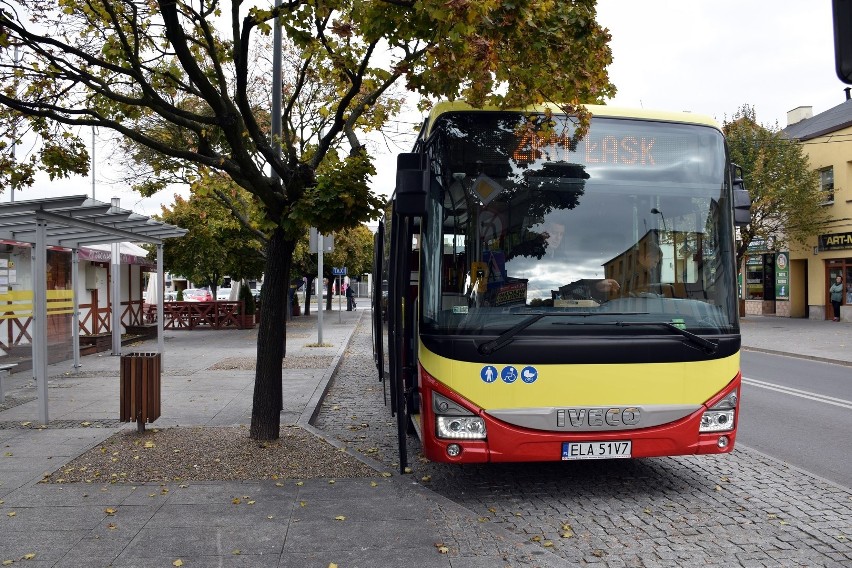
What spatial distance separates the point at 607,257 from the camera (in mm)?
5426

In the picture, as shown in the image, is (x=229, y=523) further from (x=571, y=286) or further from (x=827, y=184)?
(x=827, y=184)

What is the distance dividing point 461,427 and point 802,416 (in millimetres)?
6043

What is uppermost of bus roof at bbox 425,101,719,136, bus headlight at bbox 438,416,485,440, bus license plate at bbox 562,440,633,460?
bus roof at bbox 425,101,719,136

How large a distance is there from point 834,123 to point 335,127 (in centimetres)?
2800

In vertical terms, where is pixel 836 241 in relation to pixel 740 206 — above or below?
above

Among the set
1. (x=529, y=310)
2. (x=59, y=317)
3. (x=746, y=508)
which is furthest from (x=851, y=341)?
(x=59, y=317)

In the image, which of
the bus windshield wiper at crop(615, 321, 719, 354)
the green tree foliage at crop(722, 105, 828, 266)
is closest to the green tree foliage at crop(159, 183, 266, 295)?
the green tree foliage at crop(722, 105, 828, 266)

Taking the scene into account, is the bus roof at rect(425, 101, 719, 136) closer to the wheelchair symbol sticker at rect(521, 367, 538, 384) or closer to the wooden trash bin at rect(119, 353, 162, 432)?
the wheelchair symbol sticker at rect(521, 367, 538, 384)

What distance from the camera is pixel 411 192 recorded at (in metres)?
5.26

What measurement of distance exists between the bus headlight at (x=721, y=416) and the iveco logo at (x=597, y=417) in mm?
566

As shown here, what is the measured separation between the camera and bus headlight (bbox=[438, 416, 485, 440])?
533cm

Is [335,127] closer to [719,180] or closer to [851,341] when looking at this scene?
[719,180]

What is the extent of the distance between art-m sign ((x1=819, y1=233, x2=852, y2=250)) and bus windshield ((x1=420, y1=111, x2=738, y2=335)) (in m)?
25.7

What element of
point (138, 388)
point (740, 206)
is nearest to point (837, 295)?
point (740, 206)
